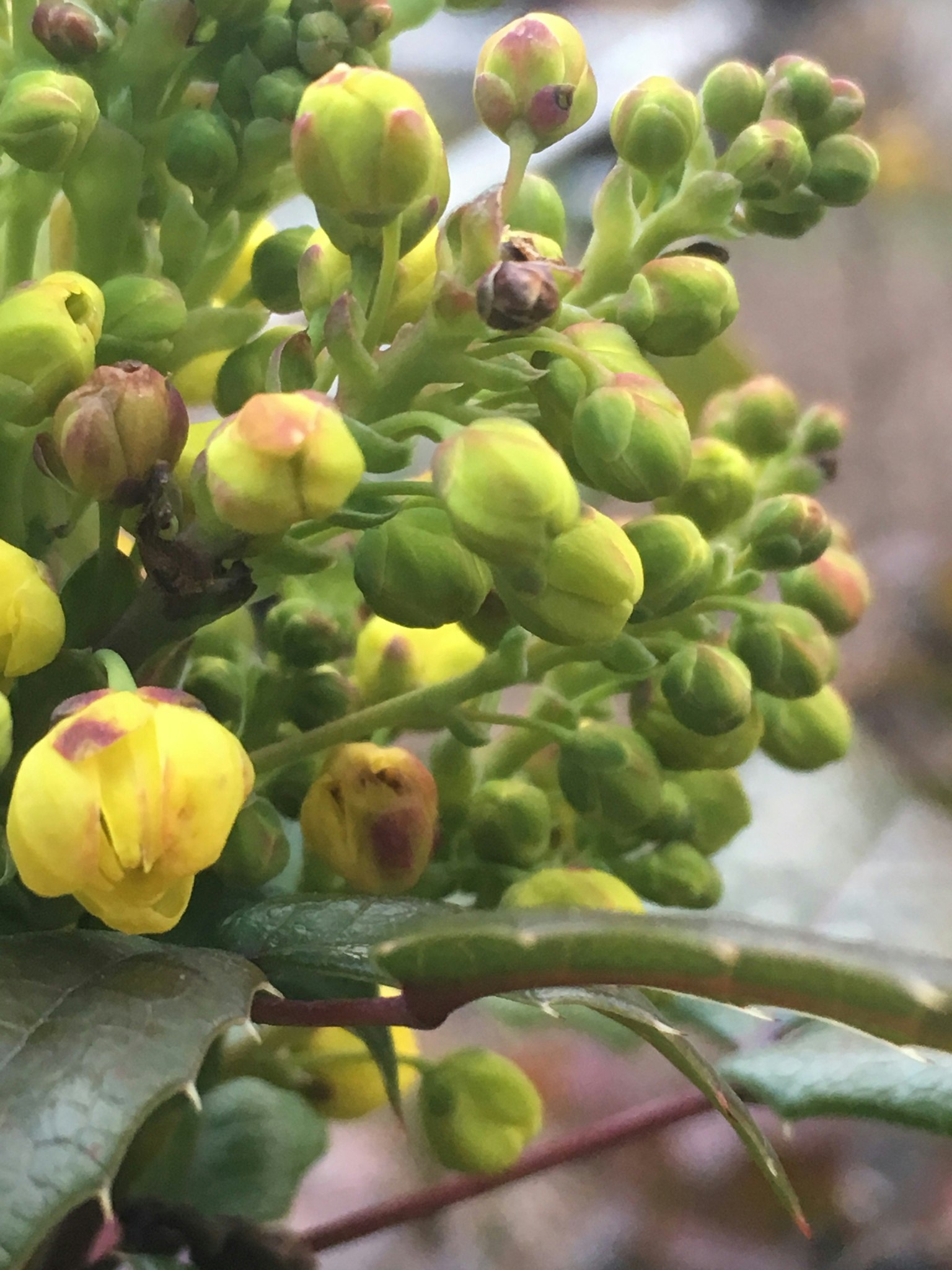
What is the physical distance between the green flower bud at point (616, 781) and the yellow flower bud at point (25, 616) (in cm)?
16

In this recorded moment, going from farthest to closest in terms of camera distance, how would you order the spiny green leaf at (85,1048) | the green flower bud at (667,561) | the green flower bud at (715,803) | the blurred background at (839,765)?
the blurred background at (839,765) < the green flower bud at (715,803) < the green flower bud at (667,561) < the spiny green leaf at (85,1048)

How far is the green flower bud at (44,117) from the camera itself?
300 mm

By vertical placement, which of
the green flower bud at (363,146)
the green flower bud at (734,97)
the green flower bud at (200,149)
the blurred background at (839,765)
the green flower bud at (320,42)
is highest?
the green flower bud at (734,97)

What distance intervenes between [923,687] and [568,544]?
3.98 feet

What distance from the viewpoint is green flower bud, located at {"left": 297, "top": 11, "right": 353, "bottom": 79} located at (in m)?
0.32

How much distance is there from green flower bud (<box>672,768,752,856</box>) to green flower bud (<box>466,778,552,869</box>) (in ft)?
0.23

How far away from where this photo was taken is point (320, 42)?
1.06 ft

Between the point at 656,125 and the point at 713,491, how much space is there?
0.12 m

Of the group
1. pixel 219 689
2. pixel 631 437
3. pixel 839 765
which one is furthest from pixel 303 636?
pixel 839 765

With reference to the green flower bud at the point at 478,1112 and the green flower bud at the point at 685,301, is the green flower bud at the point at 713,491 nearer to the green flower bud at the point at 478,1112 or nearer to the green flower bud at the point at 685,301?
the green flower bud at the point at 685,301

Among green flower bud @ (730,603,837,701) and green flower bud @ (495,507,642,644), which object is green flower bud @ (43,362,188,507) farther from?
green flower bud @ (730,603,837,701)

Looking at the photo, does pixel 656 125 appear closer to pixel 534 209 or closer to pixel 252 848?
pixel 534 209

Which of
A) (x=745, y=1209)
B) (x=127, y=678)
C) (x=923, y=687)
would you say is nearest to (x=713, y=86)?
(x=127, y=678)

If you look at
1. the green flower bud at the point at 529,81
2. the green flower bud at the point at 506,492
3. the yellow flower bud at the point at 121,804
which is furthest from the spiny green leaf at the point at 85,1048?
the green flower bud at the point at 529,81
